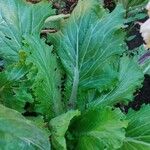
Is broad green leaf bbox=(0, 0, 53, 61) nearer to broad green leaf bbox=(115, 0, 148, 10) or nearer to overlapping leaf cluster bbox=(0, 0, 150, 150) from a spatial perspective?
overlapping leaf cluster bbox=(0, 0, 150, 150)

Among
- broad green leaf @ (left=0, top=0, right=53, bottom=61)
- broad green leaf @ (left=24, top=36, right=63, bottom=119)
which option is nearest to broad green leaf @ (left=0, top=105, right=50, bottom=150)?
broad green leaf @ (left=24, top=36, right=63, bottom=119)

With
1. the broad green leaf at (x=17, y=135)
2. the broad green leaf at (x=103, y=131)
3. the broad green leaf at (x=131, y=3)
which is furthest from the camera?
the broad green leaf at (x=131, y=3)

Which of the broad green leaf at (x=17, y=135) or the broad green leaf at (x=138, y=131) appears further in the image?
the broad green leaf at (x=138, y=131)

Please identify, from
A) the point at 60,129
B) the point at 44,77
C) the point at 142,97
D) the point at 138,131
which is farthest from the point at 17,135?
the point at 142,97

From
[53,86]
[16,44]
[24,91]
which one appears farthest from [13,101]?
[16,44]

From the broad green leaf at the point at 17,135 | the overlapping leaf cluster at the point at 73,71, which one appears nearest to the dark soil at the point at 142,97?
the overlapping leaf cluster at the point at 73,71

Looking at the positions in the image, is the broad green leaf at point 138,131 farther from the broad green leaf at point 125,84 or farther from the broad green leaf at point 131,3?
the broad green leaf at point 131,3

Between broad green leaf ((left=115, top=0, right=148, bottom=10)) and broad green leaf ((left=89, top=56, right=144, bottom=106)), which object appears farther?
broad green leaf ((left=115, top=0, right=148, bottom=10))
